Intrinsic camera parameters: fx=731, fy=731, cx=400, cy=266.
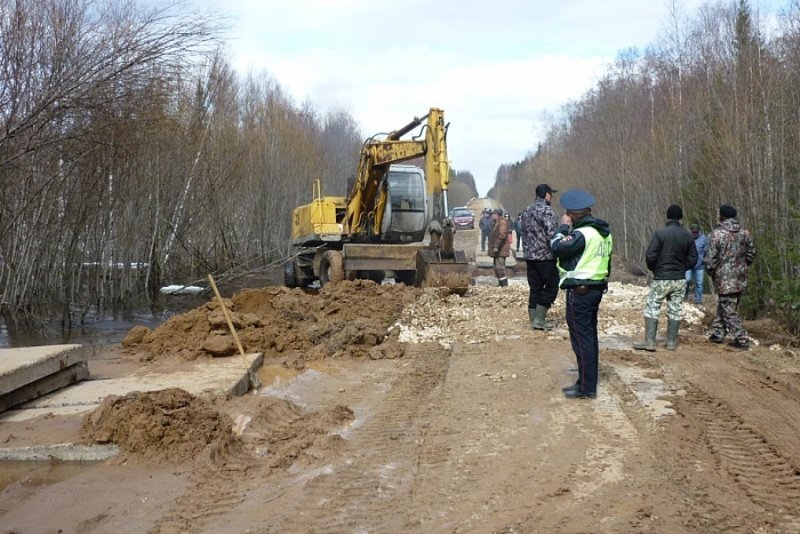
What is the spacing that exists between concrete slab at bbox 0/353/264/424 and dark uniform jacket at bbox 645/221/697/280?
4605 mm

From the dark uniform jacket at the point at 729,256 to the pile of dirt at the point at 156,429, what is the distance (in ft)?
19.7

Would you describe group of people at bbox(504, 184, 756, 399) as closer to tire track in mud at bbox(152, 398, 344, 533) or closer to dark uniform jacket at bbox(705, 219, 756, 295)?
dark uniform jacket at bbox(705, 219, 756, 295)

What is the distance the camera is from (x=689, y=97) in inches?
838

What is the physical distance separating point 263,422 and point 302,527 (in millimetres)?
2127

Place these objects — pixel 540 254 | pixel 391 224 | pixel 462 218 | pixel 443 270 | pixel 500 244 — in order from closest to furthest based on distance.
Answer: pixel 540 254, pixel 443 270, pixel 500 244, pixel 391 224, pixel 462 218

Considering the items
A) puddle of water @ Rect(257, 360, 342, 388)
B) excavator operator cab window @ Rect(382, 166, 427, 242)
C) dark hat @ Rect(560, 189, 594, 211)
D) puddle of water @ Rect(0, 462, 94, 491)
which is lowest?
puddle of water @ Rect(0, 462, 94, 491)

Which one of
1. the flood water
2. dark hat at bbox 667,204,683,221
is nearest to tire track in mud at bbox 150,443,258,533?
dark hat at bbox 667,204,683,221

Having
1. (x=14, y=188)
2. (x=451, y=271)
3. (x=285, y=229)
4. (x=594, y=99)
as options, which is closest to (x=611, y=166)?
(x=594, y=99)

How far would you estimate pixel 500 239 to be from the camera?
16.7 meters

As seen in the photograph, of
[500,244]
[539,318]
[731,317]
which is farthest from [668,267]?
[500,244]

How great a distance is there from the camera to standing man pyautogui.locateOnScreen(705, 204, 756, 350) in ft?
27.9

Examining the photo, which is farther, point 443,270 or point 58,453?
point 443,270

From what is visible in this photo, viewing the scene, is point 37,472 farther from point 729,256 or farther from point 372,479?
point 729,256

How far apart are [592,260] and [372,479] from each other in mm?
2690
